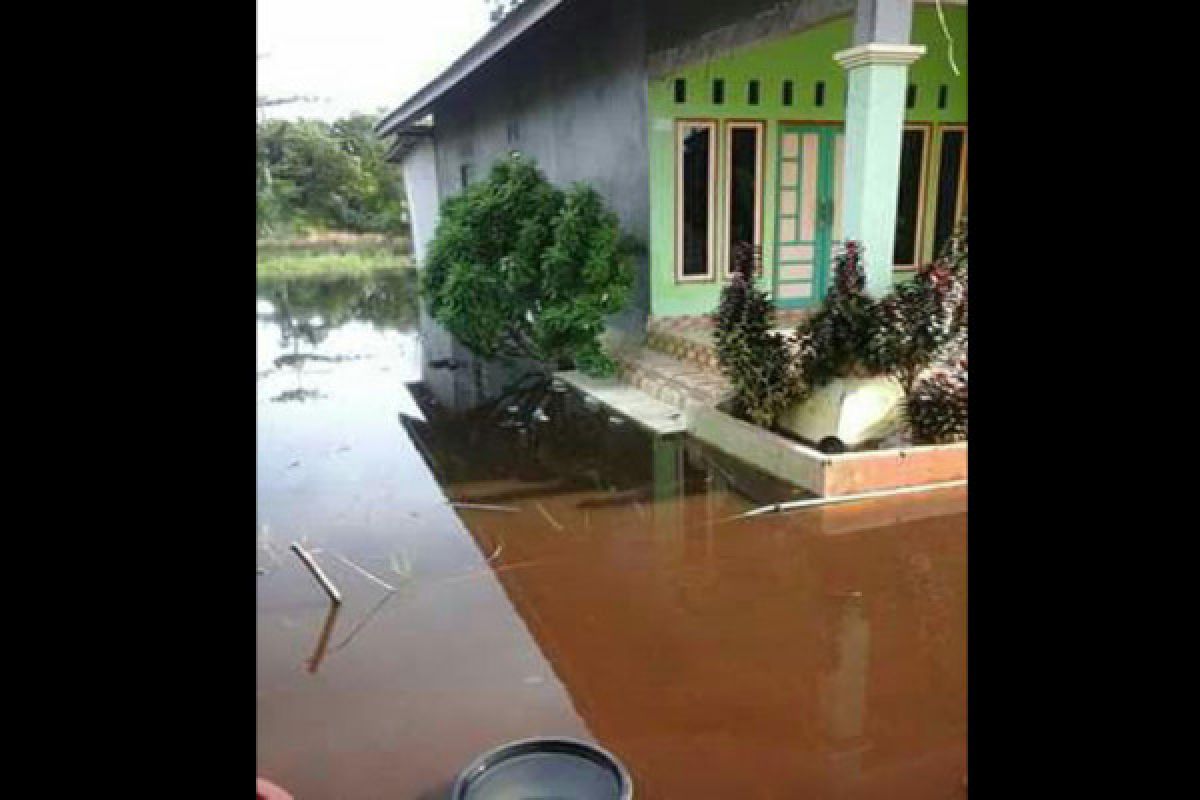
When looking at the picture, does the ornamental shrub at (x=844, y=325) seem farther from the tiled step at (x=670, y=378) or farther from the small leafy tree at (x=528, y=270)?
the small leafy tree at (x=528, y=270)

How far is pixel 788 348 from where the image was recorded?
627 cm

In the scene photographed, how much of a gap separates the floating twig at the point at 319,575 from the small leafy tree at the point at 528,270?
387 cm

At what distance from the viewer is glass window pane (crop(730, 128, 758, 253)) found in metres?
8.88

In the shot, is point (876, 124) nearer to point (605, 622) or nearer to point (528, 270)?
point (528, 270)

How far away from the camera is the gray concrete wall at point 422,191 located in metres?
17.9

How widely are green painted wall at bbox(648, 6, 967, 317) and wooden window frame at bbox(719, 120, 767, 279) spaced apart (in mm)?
38

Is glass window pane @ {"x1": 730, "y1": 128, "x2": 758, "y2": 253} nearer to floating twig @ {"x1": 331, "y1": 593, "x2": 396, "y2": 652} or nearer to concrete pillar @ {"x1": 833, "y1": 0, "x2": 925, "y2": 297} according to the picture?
concrete pillar @ {"x1": 833, "y1": 0, "x2": 925, "y2": 297}

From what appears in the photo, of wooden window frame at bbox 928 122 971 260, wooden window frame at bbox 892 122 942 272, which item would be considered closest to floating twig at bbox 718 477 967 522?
wooden window frame at bbox 928 122 971 260

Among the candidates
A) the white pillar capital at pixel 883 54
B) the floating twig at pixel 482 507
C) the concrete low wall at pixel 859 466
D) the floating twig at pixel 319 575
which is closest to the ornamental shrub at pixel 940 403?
the concrete low wall at pixel 859 466
